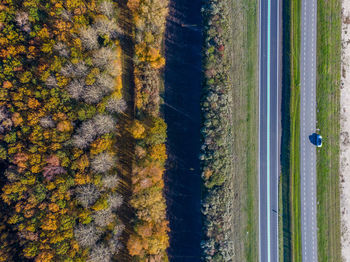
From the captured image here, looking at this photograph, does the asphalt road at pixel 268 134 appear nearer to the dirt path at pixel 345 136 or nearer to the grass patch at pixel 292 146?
the grass patch at pixel 292 146

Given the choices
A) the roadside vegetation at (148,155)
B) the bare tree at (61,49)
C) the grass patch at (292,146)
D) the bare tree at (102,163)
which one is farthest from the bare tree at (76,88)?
the grass patch at (292,146)

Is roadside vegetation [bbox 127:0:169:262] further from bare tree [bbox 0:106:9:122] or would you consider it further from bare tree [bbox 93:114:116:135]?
bare tree [bbox 0:106:9:122]

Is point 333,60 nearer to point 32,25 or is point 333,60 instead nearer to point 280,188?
point 280,188

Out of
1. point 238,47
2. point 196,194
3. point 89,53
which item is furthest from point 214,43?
point 196,194

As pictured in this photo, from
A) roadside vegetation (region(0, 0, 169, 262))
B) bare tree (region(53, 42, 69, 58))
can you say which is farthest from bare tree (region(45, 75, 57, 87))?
bare tree (region(53, 42, 69, 58))

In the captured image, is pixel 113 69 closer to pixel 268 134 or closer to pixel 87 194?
pixel 87 194

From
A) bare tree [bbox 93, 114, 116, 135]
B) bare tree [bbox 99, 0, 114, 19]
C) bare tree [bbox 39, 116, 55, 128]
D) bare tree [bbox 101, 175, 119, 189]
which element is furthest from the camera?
bare tree [bbox 99, 0, 114, 19]
